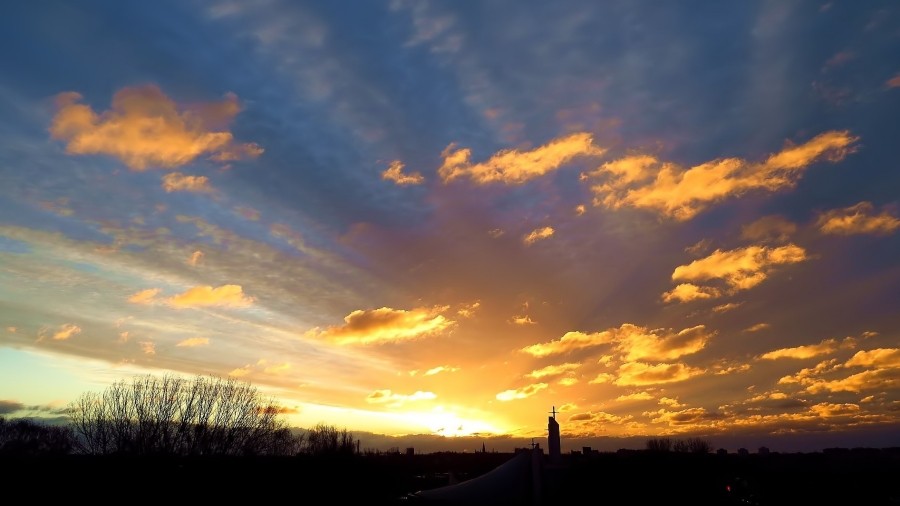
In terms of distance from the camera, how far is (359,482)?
104m

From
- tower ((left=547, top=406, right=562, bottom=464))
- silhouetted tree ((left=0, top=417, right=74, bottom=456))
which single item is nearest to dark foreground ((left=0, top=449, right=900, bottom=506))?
tower ((left=547, top=406, right=562, bottom=464))

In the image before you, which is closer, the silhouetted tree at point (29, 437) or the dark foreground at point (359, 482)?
the dark foreground at point (359, 482)

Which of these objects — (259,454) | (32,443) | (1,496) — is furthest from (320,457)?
(32,443)

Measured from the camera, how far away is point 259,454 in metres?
111

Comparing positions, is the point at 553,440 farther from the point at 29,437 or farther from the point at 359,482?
the point at 29,437

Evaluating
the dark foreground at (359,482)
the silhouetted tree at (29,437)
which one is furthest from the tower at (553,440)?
the silhouetted tree at (29,437)

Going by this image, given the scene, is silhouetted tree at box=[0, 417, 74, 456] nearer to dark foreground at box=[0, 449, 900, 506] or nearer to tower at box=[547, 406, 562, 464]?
dark foreground at box=[0, 449, 900, 506]

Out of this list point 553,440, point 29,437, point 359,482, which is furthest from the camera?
point 29,437

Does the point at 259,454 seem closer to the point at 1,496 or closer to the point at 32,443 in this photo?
the point at 1,496

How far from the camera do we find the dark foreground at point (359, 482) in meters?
37.2

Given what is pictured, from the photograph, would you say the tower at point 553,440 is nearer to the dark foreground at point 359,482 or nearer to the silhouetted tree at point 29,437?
the dark foreground at point 359,482

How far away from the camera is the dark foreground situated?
1463 inches

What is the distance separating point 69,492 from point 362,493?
4217cm

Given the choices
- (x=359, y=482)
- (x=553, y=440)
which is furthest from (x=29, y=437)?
(x=553, y=440)
